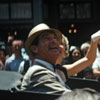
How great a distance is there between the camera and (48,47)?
3035 mm

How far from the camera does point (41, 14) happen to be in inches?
450

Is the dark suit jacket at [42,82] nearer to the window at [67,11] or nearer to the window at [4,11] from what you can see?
the window at [4,11]

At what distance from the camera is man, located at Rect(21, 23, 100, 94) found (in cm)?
263

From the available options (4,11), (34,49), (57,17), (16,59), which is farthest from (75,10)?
(34,49)

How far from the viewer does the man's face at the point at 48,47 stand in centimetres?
300

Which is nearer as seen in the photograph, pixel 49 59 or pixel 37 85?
pixel 37 85

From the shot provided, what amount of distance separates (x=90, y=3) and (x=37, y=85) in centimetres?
1030

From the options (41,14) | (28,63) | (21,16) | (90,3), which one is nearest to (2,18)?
(21,16)

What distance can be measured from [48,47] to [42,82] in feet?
1.56

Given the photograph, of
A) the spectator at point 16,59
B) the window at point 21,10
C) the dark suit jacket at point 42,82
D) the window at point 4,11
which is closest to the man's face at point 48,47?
the dark suit jacket at point 42,82

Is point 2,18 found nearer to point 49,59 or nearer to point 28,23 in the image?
point 28,23

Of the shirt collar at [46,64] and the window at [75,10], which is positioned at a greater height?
the window at [75,10]

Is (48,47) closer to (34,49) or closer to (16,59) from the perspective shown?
(34,49)

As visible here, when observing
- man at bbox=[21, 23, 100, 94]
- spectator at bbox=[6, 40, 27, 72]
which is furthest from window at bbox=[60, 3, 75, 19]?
man at bbox=[21, 23, 100, 94]
